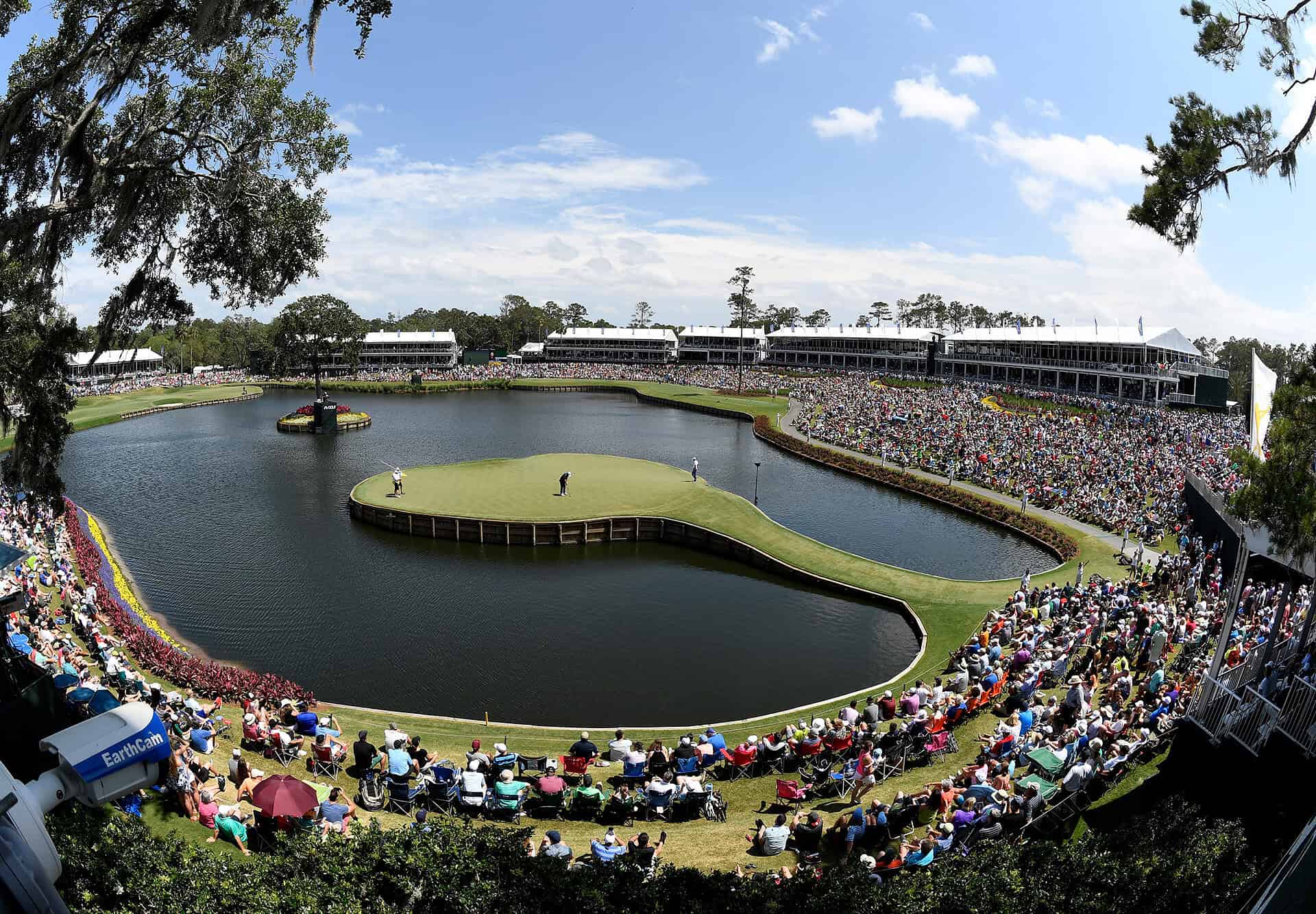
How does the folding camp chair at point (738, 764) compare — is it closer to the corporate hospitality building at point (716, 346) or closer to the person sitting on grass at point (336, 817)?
the person sitting on grass at point (336, 817)

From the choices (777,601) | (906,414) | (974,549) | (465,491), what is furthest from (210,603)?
(906,414)

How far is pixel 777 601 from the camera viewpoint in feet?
94.3

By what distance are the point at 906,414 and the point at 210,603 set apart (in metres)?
55.3

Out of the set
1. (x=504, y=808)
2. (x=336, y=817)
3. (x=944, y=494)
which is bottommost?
(x=504, y=808)

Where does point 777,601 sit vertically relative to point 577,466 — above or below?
below

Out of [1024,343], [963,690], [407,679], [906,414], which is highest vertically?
[1024,343]

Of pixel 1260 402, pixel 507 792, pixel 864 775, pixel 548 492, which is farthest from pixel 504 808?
pixel 548 492

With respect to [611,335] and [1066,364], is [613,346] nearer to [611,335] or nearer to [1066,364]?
[611,335]

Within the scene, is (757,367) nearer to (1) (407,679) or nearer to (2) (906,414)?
(2) (906,414)

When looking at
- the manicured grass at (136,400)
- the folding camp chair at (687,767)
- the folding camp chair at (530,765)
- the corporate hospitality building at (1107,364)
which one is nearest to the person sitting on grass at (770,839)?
the folding camp chair at (687,767)

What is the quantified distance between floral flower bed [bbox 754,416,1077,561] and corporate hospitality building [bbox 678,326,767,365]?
85372mm

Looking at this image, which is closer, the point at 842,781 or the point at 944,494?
the point at 842,781

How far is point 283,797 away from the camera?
1180 centimetres

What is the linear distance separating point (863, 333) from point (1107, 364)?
1910 inches
